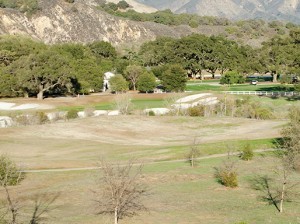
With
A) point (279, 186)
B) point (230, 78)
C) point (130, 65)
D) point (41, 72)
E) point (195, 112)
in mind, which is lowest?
point (279, 186)

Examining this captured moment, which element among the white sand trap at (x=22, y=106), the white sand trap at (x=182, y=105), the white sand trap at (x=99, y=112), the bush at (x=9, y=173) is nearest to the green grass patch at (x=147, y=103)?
the white sand trap at (x=182, y=105)

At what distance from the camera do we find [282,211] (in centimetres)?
3384

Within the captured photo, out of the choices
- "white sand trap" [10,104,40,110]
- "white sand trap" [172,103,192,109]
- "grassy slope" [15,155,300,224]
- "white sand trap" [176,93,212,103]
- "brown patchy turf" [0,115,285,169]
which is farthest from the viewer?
"white sand trap" [176,93,212,103]

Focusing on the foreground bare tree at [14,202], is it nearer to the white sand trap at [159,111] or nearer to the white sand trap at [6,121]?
the white sand trap at [6,121]

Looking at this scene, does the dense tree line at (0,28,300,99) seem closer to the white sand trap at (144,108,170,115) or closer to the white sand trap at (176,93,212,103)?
the white sand trap at (176,93,212,103)

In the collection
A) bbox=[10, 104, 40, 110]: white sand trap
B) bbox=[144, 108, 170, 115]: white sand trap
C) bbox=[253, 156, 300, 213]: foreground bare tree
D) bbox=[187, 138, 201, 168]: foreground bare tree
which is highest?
bbox=[10, 104, 40, 110]: white sand trap

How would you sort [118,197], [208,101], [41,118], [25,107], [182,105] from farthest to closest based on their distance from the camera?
[25,107], [208,101], [182,105], [41,118], [118,197]

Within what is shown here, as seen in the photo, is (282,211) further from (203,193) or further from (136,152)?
(136,152)

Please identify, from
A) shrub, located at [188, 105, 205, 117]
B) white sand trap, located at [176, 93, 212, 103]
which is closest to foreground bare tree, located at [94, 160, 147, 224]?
shrub, located at [188, 105, 205, 117]

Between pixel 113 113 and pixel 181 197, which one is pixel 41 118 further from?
pixel 181 197

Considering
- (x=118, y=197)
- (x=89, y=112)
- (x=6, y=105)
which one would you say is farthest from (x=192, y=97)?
(x=118, y=197)

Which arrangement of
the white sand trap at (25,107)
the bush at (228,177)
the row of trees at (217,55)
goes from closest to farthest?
the bush at (228,177), the white sand trap at (25,107), the row of trees at (217,55)

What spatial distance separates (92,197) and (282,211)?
543 inches

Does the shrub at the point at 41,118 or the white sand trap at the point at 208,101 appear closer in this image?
the shrub at the point at 41,118
